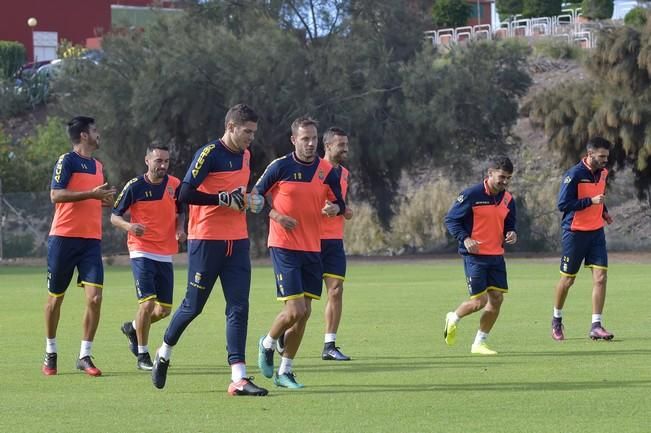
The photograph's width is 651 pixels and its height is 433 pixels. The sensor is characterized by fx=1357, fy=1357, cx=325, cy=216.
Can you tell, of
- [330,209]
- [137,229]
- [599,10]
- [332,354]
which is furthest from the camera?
[599,10]

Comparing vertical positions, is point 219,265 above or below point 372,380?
above

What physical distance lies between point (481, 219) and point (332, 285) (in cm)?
170

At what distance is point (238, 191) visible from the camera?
35.3 feet

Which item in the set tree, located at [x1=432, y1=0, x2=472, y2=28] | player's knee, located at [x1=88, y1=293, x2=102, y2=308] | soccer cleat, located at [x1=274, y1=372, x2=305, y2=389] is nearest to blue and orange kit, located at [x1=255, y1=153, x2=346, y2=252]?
soccer cleat, located at [x1=274, y1=372, x2=305, y2=389]

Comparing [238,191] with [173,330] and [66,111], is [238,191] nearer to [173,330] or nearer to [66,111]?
[173,330]

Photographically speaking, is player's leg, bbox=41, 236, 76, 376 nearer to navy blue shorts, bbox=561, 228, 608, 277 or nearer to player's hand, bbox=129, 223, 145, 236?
player's hand, bbox=129, 223, 145, 236

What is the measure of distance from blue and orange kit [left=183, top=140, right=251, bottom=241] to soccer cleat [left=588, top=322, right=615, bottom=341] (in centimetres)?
558

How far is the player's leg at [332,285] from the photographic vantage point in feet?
45.3

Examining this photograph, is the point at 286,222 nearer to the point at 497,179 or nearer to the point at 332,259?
the point at 332,259

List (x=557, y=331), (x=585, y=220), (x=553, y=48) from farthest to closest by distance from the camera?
(x=553, y=48)
(x=585, y=220)
(x=557, y=331)

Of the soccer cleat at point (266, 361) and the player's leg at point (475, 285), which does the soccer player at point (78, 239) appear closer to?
the soccer cleat at point (266, 361)

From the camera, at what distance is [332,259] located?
1415cm

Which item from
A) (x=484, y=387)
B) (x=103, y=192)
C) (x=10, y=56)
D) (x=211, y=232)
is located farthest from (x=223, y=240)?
(x=10, y=56)

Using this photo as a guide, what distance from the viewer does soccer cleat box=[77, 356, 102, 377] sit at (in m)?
12.4
